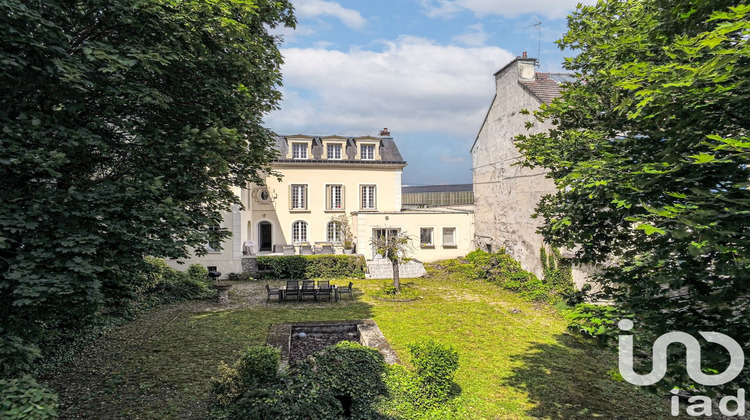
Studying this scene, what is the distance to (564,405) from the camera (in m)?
7.24

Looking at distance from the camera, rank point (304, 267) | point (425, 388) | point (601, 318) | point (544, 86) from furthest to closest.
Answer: point (304, 267), point (544, 86), point (425, 388), point (601, 318)

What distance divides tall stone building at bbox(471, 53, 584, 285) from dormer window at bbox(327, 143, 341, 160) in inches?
425

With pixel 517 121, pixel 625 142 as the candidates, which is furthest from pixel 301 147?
pixel 625 142

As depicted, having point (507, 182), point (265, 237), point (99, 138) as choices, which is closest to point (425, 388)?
point (99, 138)

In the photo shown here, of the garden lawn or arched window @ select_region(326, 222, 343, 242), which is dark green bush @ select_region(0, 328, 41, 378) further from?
arched window @ select_region(326, 222, 343, 242)

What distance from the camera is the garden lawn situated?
715 centimetres

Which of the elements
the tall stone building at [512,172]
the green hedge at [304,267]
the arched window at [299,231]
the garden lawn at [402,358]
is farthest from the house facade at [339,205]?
the garden lawn at [402,358]

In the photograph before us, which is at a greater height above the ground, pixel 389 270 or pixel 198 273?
pixel 198 273

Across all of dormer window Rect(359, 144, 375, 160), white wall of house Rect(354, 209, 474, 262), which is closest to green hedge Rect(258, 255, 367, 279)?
white wall of house Rect(354, 209, 474, 262)

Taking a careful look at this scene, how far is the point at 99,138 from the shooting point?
6172 millimetres

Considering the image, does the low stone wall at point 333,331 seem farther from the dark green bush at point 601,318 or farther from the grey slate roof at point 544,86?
the grey slate roof at point 544,86

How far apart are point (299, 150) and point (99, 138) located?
23.1m

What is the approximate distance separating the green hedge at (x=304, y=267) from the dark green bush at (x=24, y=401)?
18.2 meters

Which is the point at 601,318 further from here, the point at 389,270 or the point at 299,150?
the point at 299,150
